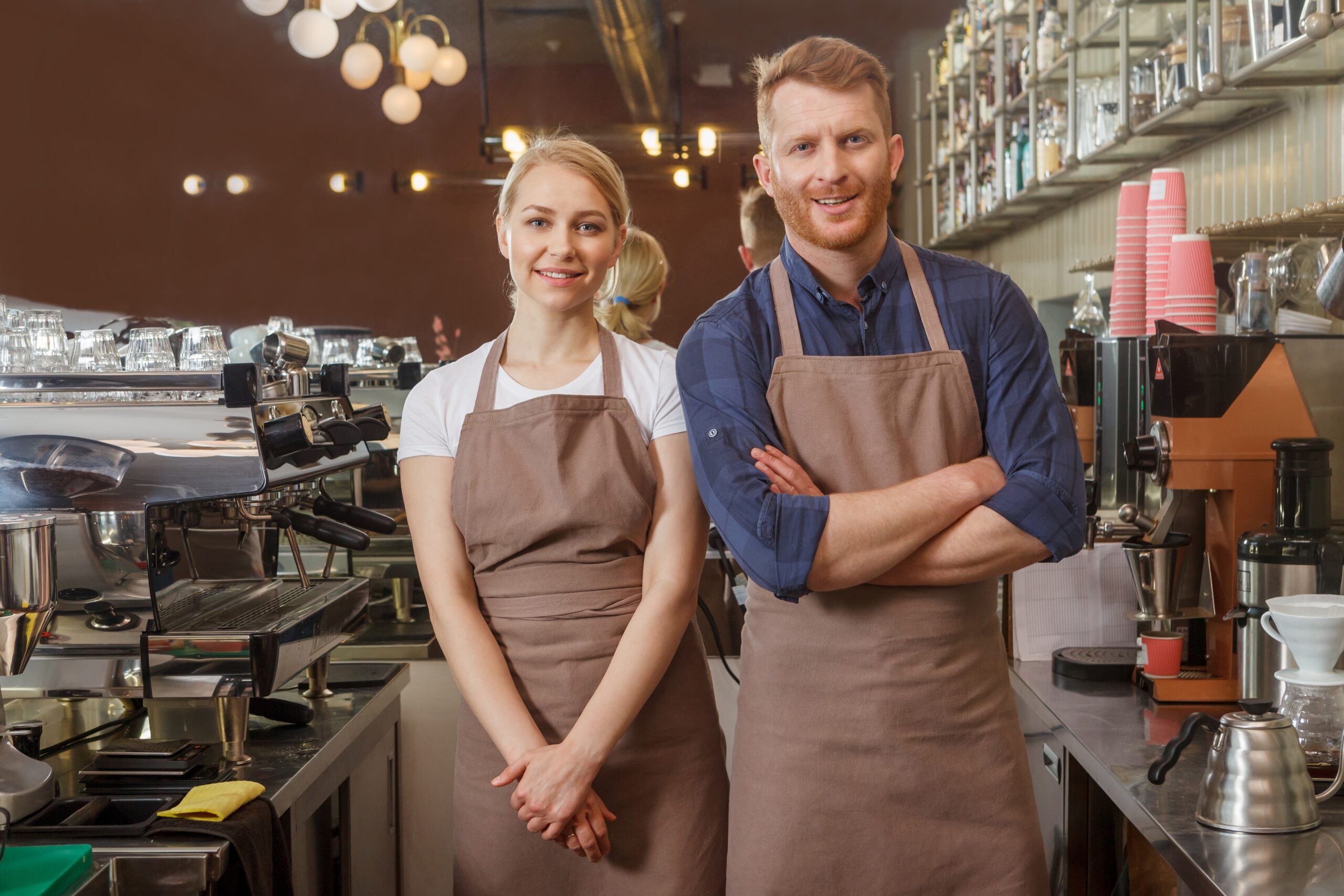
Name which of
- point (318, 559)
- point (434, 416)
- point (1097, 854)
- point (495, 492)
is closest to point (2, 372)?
point (434, 416)

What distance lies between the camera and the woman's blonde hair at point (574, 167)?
1.58 metres

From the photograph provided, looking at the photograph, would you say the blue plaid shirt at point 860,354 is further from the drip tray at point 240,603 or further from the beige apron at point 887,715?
the drip tray at point 240,603

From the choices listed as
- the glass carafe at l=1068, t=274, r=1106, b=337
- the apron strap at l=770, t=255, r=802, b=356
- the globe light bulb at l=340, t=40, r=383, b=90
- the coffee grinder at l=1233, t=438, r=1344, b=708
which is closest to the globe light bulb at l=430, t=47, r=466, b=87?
the globe light bulb at l=340, t=40, r=383, b=90

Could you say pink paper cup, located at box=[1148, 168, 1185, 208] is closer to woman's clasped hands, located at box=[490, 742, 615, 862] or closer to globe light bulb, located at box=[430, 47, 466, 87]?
woman's clasped hands, located at box=[490, 742, 615, 862]

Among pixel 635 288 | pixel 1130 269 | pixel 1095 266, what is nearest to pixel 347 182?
pixel 635 288

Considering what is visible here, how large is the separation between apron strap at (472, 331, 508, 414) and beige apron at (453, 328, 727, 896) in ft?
0.08

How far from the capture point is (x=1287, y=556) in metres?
1.68

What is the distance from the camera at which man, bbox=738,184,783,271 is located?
3.02m

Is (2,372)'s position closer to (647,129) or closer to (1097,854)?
(1097,854)

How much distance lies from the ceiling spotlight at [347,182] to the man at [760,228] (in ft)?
16.0

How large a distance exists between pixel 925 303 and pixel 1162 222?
1.09 m

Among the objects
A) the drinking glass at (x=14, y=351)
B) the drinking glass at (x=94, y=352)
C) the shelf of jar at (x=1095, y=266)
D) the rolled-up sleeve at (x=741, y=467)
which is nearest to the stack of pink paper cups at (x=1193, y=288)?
the rolled-up sleeve at (x=741, y=467)

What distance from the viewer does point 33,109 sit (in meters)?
6.58

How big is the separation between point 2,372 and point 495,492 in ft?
2.61
